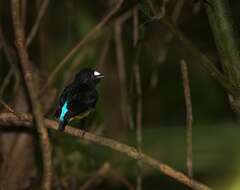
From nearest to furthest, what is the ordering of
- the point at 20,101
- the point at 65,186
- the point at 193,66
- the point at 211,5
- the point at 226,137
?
the point at 211,5, the point at 226,137, the point at 20,101, the point at 65,186, the point at 193,66

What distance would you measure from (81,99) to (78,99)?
0.04ft

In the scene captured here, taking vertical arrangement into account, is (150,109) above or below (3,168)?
above

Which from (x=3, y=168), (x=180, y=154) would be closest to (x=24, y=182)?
(x=3, y=168)

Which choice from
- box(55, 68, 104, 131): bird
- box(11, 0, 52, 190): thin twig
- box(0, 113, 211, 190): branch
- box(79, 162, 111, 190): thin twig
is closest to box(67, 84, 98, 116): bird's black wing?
box(55, 68, 104, 131): bird

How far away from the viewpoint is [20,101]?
13.2 feet

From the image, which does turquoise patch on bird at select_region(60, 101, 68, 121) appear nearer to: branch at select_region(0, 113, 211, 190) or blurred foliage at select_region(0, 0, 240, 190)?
branch at select_region(0, 113, 211, 190)

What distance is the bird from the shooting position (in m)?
3.05

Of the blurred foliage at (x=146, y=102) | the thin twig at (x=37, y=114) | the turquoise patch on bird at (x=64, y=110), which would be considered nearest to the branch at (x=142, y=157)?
the turquoise patch on bird at (x=64, y=110)

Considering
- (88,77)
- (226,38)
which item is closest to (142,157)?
(226,38)

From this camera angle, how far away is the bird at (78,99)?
3.05 meters

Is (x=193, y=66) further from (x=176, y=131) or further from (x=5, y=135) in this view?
(x=5, y=135)

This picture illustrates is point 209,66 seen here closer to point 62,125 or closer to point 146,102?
point 62,125

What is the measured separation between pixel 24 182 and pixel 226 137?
4.18 feet

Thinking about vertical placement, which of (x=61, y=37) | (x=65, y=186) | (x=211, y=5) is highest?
(x=61, y=37)
